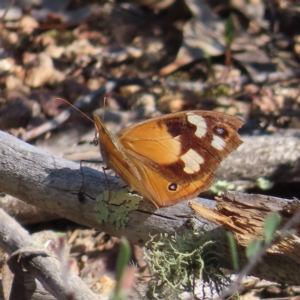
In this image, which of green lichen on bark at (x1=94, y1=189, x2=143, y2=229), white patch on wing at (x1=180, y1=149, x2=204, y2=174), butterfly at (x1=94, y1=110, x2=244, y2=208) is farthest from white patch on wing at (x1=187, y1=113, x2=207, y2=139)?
green lichen on bark at (x1=94, y1=189, x2=143, y2=229)

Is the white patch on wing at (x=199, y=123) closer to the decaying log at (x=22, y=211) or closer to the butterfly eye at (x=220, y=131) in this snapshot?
the butterfly eye at (x=220, y=131)

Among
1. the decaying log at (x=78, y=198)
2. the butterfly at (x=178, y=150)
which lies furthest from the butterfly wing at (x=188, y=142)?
the decaying log at (x=78, y=198)

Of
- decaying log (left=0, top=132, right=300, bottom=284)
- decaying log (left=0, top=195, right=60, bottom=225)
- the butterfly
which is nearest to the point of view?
decaying log (left=0, top=132, right=300, bottom=284)

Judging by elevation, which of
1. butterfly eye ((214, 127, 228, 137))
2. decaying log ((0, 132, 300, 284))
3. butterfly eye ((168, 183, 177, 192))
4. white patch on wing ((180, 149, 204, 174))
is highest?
butterfly eye ((214, 127, 228, 137))

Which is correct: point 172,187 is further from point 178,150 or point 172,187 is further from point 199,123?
point 199,123

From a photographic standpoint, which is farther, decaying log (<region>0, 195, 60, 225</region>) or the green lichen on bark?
decaying log (<region>0, 195, 60, 225</region>)

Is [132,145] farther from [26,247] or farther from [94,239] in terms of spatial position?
[94,239]

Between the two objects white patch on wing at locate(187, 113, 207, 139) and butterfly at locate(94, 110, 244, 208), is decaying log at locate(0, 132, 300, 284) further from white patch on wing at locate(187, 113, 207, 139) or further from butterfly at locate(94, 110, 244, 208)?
white patch on wing at locate(187, 113, 207, 139)

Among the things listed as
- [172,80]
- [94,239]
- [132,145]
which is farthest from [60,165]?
[172,80]

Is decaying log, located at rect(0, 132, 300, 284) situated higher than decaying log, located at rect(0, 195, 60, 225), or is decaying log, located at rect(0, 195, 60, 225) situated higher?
decaying log, located at rect(0, 132, 300, 284)
